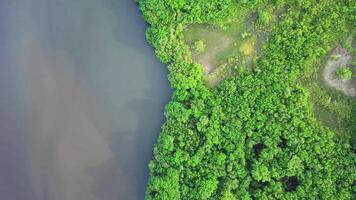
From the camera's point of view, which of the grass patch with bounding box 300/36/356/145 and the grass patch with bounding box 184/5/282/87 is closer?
the grass patch with bounding box 300/36/356/145

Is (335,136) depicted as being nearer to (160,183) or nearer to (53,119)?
(160,183)

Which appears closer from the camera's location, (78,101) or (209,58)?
(209,58)

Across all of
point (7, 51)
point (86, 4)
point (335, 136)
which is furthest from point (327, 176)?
point (7, 51)

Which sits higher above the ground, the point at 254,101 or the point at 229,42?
the point at 229,42

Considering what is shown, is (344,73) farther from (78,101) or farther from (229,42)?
(78,101)

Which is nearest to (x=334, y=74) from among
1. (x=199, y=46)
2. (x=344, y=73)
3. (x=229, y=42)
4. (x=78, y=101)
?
(x=344, y=73)

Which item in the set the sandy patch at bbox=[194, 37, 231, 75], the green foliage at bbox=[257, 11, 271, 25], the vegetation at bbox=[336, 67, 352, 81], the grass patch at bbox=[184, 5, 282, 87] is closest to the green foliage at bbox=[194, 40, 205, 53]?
the grass patch at bbox=[184, 5, 282, 87]

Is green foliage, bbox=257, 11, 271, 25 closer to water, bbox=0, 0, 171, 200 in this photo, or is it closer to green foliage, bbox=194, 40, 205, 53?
green foliage, bbox=194, 40, 205, 53

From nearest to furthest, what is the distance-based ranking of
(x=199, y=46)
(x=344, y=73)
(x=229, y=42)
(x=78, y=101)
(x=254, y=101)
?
A: (x=344, y=73)
(x=254, y=101)
(x=199, y=46)
(x=229, y=42)
(x=78, y=101)
